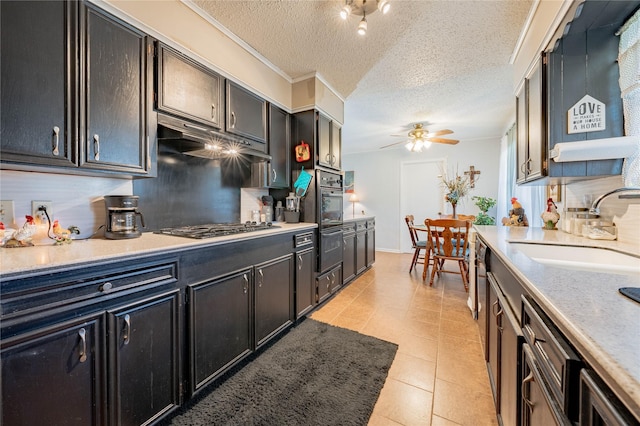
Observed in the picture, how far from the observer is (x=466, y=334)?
216 cm

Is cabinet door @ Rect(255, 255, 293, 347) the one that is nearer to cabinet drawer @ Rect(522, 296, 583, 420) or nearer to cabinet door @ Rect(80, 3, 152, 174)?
cabinet door @ Rect(80, 3, 152, 174)

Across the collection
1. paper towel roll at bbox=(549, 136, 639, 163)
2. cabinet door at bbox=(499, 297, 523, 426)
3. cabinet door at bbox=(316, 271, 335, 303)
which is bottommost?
cabinet door at bbox=(316, 271, 335, 303)

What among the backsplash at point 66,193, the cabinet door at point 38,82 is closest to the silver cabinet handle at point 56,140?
the cabinet door at point 38,82

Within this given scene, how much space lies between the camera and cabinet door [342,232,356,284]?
327 cm

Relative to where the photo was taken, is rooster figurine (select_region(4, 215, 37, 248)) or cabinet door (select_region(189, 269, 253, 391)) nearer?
rooster figurine (select_region(4, 215, 37, 248))

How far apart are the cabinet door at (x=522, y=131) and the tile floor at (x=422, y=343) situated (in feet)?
4.77

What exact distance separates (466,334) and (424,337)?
386mm

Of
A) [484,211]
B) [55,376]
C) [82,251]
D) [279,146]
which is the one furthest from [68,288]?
[484,211]

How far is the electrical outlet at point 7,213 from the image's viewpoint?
1.19m

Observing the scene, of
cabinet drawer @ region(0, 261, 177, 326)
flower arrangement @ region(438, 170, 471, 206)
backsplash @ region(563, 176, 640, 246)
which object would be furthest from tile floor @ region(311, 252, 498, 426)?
flower arrangement @ region(438, 170, 471, 206)

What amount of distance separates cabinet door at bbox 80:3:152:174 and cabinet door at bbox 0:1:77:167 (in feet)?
0.19

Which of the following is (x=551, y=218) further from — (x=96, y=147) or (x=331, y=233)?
(x=96, y=147)

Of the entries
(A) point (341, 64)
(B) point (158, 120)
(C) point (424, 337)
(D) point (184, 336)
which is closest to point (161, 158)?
Result: (B) point (158, 120)

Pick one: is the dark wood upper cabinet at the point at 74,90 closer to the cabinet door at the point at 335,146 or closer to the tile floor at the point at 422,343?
the cabinet door at the point at 335,146
